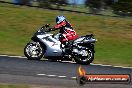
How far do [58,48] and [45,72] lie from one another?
2839 mm

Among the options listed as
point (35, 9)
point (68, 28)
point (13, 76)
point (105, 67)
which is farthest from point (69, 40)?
point (35, 9)

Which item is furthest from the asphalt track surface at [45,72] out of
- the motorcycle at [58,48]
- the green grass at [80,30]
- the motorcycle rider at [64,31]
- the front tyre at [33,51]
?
the green grass at [80,30]

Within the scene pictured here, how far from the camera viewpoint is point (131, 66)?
18422 millimetres

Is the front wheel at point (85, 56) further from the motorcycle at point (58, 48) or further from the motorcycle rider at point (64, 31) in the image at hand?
the motorcycle rider at point (64, 31)

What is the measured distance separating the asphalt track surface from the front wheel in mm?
339

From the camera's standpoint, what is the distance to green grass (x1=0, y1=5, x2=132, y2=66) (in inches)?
840

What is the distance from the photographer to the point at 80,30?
28.5m

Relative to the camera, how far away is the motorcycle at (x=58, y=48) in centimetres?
1742

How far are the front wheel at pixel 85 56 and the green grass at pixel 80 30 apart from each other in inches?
70.9

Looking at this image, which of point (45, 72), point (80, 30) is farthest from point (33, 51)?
point (80, 30)

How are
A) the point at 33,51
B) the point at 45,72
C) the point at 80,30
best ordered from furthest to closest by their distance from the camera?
1. the point at 80,30
2. the point at 33,51
3. the point at 45,72

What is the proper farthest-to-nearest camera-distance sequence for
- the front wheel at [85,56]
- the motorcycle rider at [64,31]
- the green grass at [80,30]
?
the green grass at [80,30] → the motorcycle rider at [64,31] → the front wheel at [85,56]

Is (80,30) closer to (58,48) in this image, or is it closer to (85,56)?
(58,48)

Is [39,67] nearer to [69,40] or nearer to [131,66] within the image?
[69,40]
